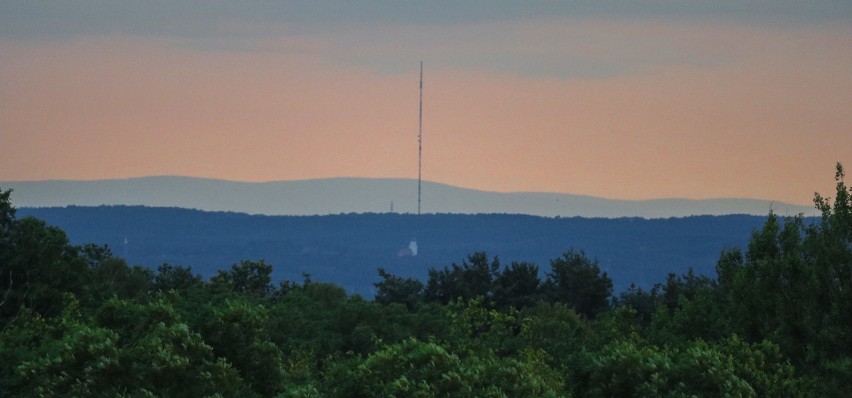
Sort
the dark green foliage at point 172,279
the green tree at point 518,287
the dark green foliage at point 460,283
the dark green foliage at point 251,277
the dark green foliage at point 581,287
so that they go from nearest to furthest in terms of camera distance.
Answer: the dark green foliage at point 172,279 → the dark green foliage at point 251,277 → the green tree at point 518,287 → the dark green foliage at point 460,283 → the dark green foliage at point 581,287

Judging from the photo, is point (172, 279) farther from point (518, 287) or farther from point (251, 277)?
point (518, 287)

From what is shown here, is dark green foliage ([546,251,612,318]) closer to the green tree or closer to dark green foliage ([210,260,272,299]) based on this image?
the green tree

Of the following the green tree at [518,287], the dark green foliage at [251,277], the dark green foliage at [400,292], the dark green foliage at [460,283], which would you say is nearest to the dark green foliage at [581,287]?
the green tree at [518,287]

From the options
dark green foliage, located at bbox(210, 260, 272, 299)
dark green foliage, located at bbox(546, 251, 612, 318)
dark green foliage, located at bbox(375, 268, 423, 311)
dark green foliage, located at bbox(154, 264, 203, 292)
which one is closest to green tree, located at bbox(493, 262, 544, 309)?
dark green foliage, located at bbox(546, 251, 612, 318)

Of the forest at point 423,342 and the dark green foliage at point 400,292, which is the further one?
the dark green foliage at point 400,292

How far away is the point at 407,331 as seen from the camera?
76.5 m

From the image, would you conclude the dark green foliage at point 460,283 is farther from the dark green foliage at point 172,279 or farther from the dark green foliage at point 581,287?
the dark green foliage at point 172,279

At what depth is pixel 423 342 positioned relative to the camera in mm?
58031

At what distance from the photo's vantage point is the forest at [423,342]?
39.2 m

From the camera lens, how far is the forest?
39.2 metres

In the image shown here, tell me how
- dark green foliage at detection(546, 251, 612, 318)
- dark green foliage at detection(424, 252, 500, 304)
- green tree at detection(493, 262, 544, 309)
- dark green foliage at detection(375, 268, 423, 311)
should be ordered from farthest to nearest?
1. dark green foliage at detection(546, 251, 612, 318)
2. dark green foliage at detection(424, 252, 500, 304)
3. dark green foliage at detection(375, 268, 423, 311)
4. green tree at detection(493, 262, 544, 309)

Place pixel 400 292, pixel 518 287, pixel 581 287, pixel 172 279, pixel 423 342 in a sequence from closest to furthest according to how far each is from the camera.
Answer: pixel 423 342 → pixel 172 279 → pixel 518 287 → pixel 400 292 → pixel 581 287

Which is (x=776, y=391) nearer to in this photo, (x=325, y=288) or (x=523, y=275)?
(x=325, y=288)

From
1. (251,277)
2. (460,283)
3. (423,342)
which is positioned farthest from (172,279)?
(423,342)
